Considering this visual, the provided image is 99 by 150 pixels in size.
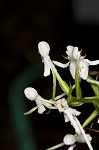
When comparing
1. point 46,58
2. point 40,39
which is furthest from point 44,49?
point 40,39

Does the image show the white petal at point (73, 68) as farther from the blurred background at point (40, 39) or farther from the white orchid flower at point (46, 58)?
the blurred background at point (40, 39)

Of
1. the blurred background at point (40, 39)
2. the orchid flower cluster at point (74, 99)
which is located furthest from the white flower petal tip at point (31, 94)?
the blurred background at point (40, 39)

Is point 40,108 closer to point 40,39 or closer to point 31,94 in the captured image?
point 31,94

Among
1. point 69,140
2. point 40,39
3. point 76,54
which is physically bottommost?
point 69,140

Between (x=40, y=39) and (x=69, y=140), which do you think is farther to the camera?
(x=40, y=39)

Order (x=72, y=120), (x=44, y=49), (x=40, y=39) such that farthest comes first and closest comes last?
(x=40, y=39) → (x=44, y=49) → (x=72, y=120)

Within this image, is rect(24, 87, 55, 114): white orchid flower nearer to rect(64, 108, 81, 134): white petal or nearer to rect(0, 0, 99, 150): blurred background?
rect(64, 108, 81, 134): white petal

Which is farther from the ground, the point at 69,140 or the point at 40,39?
the point at 40,39

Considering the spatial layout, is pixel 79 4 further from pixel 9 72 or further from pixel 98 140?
pixel 98 140

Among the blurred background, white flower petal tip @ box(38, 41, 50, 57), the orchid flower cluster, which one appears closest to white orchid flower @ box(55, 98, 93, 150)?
the orchid flower cluster
